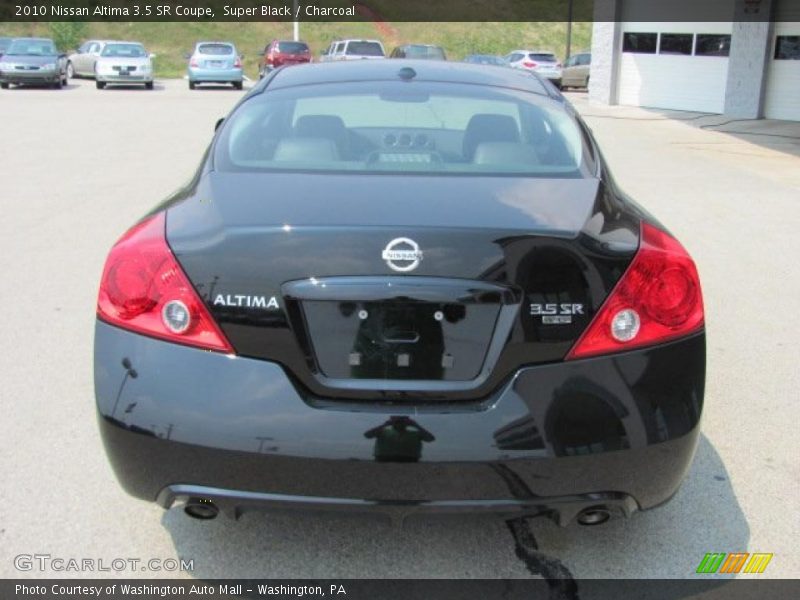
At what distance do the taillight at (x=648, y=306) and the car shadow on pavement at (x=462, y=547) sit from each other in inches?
30.9

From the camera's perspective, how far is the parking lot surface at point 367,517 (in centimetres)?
291

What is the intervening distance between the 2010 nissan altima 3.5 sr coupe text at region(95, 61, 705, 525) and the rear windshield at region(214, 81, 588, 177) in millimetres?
649

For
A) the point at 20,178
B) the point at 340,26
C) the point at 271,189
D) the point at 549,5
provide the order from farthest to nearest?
1. the point at 549,5
2. the point at 340,26
3. the point at 20,178
4. the point at 271,189

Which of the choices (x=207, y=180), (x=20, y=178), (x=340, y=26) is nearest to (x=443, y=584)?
(x=207, y=180)

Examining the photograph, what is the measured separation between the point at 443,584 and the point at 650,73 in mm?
23893

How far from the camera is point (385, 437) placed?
2344 mm

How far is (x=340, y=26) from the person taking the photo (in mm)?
59469

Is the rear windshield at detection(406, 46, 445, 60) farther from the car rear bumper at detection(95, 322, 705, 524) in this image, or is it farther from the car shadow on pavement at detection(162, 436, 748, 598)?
the car rear bumper at detection(95, 322, 705, 524)

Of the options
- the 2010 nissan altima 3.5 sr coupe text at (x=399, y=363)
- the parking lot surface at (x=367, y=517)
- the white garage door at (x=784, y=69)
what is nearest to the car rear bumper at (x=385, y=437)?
the 2010 nissan altima 3.5 sr coupe text at (x=399, y=363)

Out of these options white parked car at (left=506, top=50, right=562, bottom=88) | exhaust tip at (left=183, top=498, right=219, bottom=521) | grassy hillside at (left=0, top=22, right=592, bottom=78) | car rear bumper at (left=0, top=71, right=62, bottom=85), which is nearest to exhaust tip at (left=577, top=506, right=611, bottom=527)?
exhaust tip at (left=183, top=498, right=219, bottom=521)

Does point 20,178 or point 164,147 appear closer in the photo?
point 20,178

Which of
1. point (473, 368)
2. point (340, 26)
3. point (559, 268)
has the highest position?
point (559, 268)

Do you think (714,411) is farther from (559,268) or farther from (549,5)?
(549,5)

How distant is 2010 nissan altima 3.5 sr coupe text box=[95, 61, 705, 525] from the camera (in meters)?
2.36
